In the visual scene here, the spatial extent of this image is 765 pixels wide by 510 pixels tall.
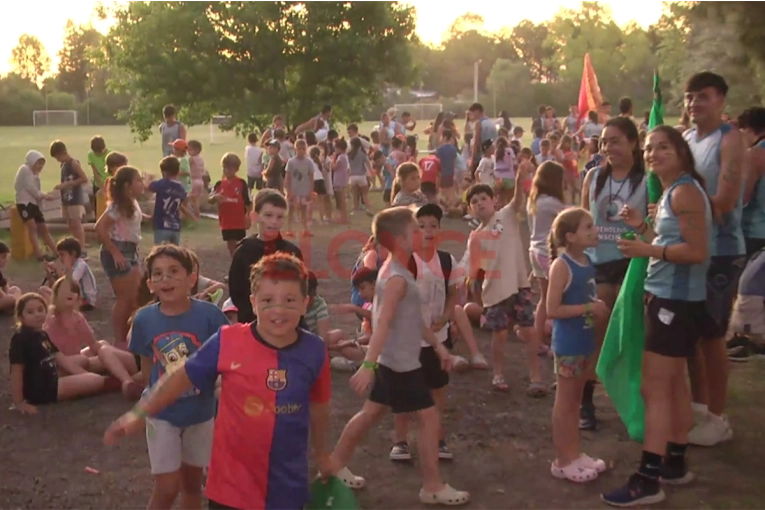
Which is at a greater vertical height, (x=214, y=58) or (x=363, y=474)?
(x=214, y=58)

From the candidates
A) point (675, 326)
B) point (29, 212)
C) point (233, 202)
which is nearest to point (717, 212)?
point (675, 326)

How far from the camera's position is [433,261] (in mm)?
5527

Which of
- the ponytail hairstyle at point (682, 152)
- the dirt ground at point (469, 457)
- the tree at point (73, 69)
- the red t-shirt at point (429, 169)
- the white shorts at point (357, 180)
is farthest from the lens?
the tree at point (73, 69)

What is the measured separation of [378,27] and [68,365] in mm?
20546

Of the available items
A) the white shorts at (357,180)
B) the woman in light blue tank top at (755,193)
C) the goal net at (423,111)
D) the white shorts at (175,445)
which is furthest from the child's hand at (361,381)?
the goal net at (423,111)

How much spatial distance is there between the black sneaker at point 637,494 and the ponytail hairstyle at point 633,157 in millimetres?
1858

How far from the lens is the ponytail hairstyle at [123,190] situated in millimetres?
7613

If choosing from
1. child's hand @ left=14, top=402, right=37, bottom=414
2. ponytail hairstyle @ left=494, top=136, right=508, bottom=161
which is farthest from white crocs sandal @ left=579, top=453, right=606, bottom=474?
ponytail hairstyle @ left=494, top=136, right=508, bottom=161

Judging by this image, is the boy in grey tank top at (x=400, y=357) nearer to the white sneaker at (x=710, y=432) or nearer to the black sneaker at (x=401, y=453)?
the black sneaker at (x=401, y=453)

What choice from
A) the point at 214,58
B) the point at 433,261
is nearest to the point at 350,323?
the point at 433,261

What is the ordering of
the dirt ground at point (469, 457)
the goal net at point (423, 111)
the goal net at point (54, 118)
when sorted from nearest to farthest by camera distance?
the dirt ground at point (469, 457) < the goal net at point (423, 111) < the goal net at point (54, 118)

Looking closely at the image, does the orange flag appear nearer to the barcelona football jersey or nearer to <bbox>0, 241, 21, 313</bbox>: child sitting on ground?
<bbox>0, 241, 21, 313</bbox>: child sitting on ground

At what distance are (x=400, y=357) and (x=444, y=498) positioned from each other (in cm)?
82

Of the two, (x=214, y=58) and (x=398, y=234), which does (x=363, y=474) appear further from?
(x=214, y=58)
